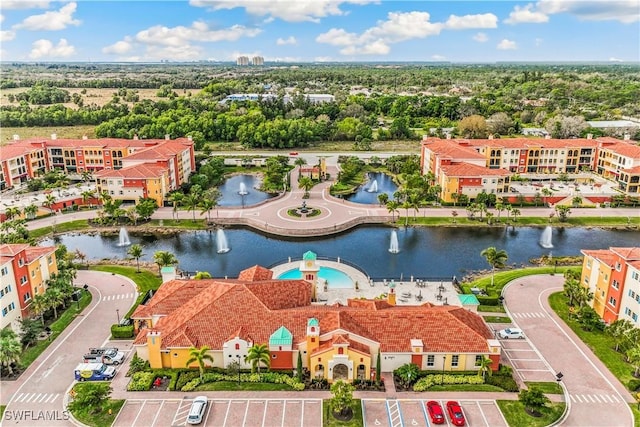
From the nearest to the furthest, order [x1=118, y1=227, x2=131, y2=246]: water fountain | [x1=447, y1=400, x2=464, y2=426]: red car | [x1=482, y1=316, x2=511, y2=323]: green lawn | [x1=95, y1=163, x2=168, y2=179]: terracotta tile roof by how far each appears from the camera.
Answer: [x1=447, y1=400, x2=464, y2=426]: red car
[x1=482, y1=316, x2=511, y2=323]: green lawn
[x1=118, y1=227, x2=131, y2=246]: water fountain
[x1=95, y1=163, x2=168, y2=179]: terracotta tile roof

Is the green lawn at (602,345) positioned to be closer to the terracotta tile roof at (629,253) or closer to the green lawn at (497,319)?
the green lawn at (497,319)

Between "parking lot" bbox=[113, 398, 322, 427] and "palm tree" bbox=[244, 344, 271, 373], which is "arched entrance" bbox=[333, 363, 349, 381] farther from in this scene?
"palm tree" bbox=[244, 344, 271, 373]

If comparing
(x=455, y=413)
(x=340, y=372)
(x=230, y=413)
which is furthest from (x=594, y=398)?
(x=230, y=413)

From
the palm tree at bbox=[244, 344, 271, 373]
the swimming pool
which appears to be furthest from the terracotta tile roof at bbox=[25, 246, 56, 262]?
the palm tree at bbox=[244, 344, 271, 373]

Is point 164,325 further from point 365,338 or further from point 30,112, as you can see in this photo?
point 30,112

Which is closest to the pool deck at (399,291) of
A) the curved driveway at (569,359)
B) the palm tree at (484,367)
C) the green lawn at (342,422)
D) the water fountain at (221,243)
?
the curved driveway at (569,359)

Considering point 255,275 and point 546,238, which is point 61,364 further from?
point 546,238
